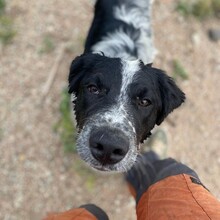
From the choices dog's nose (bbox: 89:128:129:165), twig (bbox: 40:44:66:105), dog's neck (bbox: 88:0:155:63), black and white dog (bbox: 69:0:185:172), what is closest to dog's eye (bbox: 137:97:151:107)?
black and white dog (bbox: 69:0:185:172)

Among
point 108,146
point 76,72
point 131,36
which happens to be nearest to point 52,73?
point 131,36

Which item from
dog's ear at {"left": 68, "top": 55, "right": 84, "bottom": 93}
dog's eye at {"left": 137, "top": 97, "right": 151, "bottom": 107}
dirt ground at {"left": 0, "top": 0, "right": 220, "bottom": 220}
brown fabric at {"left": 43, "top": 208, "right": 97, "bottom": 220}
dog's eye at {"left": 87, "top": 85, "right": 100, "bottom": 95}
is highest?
dog's eye at {"left": 137, "top": 97, "right": 151, "bottom": 107}

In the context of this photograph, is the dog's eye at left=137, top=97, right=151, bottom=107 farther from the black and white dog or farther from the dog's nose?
the dog's nose

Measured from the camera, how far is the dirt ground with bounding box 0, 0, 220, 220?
4977 millimetres

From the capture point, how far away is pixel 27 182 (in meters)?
4.96

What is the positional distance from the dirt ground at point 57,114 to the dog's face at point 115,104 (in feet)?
4.77

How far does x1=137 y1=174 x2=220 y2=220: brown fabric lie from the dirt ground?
1.81 m

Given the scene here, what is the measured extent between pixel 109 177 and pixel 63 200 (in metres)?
0.67

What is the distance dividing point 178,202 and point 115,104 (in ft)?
3.39

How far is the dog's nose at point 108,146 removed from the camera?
312cm

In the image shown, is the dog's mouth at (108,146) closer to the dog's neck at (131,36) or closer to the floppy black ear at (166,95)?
the floppy black ear at (166,95)

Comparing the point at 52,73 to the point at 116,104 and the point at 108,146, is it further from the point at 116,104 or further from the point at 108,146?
the point at 108,146

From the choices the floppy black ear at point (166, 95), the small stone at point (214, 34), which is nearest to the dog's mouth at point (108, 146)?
the floppy black ear at point (166, 95)

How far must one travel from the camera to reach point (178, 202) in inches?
115
